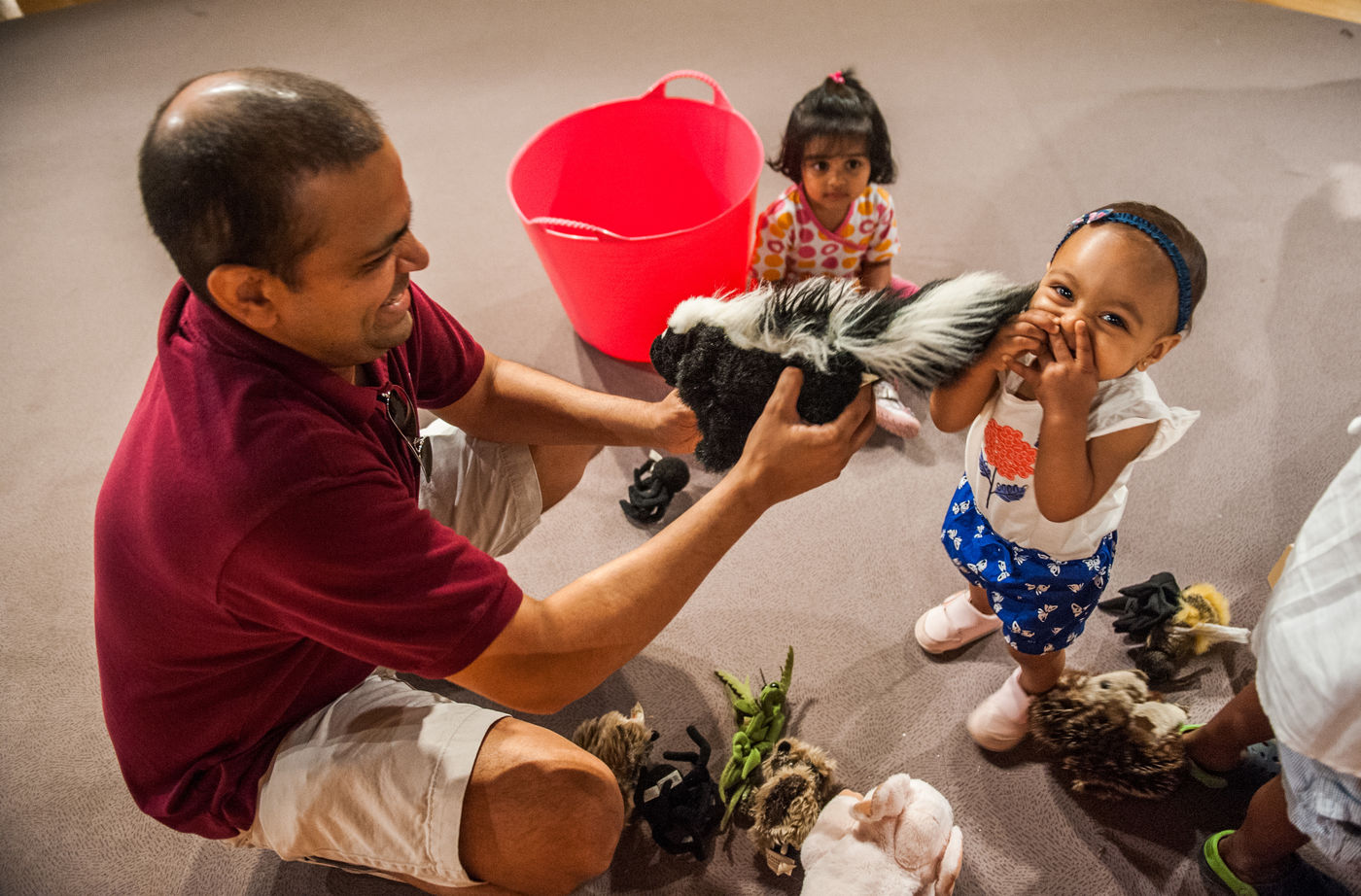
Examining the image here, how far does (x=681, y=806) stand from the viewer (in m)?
1.09

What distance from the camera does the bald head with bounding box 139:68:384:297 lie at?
2.10ft

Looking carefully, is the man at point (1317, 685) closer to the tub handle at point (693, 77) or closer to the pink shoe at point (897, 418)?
the pink shoe at point (897, 418)

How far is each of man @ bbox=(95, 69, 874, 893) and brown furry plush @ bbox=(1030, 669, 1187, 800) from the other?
1.73 ft

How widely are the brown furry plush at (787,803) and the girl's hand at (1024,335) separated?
0.60 meters

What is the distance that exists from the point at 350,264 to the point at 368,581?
10.7 inches

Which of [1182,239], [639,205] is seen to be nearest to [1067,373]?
[1182,239]

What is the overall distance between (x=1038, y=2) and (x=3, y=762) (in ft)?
10.4

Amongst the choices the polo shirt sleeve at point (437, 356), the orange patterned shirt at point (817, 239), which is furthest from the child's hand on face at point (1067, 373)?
the orange patterned shirt at point (817, 239)

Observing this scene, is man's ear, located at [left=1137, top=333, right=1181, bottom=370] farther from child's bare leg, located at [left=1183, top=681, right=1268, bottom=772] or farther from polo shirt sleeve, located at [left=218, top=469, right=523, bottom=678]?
polo shirt sleeve, located at [left=218, top=469, right=523, bottom=678]

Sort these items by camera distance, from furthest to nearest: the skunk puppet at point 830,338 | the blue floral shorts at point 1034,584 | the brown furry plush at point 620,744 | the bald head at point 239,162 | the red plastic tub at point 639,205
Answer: the red plastic tub at point 639,205 → the brown furry plush at point 620,744 → the blue floral shorts at point 1034,584 → the skunk puppet at point 830,338 → the bald head at point 239,162

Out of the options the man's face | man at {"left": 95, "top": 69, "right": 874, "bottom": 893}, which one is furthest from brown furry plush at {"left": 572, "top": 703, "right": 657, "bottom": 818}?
the man's face

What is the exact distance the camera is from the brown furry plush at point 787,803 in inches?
41.2

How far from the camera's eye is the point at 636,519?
4.86ft

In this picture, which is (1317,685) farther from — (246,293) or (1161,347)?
(246,293)
